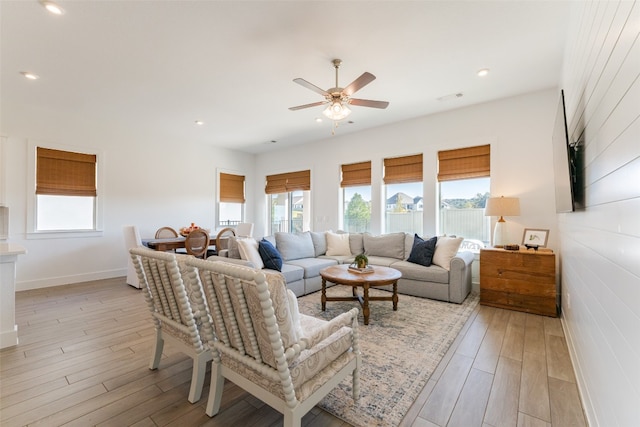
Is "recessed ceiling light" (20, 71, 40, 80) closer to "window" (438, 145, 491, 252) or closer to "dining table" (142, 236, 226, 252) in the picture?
"dining table" (142, 236, 226, 252)

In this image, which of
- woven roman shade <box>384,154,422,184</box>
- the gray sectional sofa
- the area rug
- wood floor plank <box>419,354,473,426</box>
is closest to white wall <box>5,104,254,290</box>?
the gray sectional sofa

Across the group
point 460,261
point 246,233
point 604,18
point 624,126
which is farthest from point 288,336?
point 246,233

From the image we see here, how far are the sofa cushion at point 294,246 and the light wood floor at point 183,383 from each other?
6.49ft

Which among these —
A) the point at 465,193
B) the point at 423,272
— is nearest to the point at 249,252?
the point at 423,272

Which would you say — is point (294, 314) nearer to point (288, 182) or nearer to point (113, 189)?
point (113, 189)

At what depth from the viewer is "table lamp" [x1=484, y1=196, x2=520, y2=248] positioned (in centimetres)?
365

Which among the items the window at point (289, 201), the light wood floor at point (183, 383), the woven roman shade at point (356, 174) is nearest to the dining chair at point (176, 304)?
the light wood floor at point (183, 383)

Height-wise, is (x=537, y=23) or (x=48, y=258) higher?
(x=537, y=23)

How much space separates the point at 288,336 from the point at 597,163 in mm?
1874

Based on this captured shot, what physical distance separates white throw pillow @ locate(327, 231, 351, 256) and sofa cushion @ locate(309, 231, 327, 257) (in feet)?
0.27

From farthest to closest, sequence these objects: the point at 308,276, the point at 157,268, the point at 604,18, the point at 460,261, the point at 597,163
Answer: the point at 308,276 → the point at 460,261 → the point at 157,268 → the point at 597,163 → the point at 604,18

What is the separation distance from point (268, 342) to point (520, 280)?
3.37 metres

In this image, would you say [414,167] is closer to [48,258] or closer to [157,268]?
[157,268]

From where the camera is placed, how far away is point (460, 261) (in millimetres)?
3662
